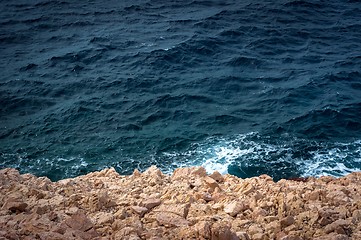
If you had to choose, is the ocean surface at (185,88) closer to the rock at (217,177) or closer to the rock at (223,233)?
the rock at (217,177)

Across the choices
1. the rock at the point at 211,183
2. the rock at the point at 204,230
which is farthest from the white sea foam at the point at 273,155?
the rock at the point at 204,230

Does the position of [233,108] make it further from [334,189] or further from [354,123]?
[334,189]

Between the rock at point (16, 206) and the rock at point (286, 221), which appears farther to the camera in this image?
the rock at point (16, 206)

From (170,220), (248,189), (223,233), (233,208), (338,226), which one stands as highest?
(223,233)

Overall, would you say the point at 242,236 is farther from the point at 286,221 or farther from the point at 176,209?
the point at 176,209

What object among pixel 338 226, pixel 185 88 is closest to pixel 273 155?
pixel 185 88

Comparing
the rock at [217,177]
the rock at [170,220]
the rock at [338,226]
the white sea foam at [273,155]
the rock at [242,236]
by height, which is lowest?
the white sea foam at [273,155]

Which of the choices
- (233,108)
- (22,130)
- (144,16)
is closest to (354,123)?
(233,108)

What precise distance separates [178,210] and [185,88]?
2197cm

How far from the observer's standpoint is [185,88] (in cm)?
3575

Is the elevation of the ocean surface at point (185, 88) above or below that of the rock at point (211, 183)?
below

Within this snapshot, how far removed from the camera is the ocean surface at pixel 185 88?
2842 centimetres

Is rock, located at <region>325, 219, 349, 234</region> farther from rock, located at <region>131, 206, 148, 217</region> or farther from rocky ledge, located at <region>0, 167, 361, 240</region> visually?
rock, located at <region>131, 206, 148, 217</region>

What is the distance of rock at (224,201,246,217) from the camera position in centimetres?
1462
